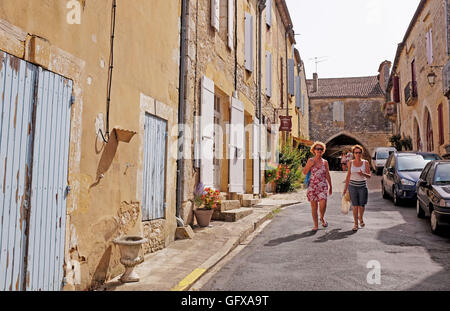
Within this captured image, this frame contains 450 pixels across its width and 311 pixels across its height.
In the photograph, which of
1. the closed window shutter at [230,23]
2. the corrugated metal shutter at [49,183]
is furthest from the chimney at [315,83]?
the corrugated metal shutter at [49,183]

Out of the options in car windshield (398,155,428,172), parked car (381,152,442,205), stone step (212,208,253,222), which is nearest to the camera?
stone step (212,208,253,222)

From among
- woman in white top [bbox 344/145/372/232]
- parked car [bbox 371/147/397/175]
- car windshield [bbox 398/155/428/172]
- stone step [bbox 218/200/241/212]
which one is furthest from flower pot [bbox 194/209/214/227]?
parked car [bbox 371/147/397/175]

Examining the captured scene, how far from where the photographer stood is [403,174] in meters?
9.74

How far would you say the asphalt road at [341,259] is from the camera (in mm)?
3936

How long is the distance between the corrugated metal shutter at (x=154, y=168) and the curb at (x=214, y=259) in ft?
3.30

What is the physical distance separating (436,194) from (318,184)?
6.02ft

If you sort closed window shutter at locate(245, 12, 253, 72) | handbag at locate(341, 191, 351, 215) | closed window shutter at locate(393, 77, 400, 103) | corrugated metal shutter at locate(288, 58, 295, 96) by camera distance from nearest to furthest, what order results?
handbag at locate(341, 191, 351, 215), closed window shutter at locate(245, 12, 253, 72), corrugated metal shutter at locate(288, 58, 295, 96), closed window shutter at locate(393, 77, 400, 103)

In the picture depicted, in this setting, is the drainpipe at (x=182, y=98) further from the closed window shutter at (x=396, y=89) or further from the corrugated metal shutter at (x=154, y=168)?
the closed window shutter at (x=396, y=89)

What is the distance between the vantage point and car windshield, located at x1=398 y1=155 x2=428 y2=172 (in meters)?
10.1

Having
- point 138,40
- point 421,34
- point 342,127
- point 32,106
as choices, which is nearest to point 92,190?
point 32,106

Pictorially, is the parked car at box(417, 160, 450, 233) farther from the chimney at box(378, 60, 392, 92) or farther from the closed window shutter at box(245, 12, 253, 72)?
the chimney at box(378, 60, 392, 92)

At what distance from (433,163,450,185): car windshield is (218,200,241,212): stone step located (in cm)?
384

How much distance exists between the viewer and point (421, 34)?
57.6 feet
